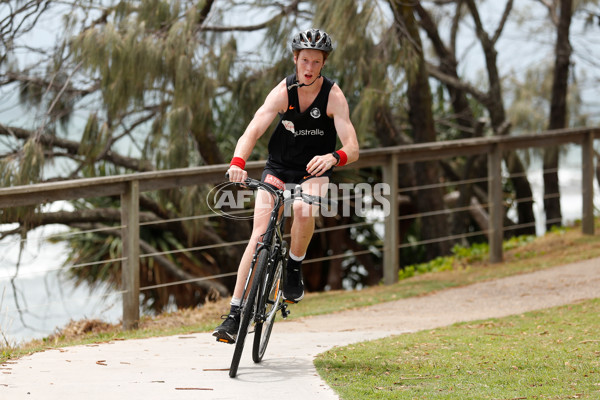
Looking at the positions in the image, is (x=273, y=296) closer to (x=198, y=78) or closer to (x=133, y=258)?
(x=133, y=258)

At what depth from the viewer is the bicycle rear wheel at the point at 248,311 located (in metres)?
3.87

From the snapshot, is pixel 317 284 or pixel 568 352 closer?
pixel 568 352

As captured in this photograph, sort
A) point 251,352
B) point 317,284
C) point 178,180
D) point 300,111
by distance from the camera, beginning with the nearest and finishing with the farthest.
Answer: point 300,111 < point 251,352 < point 178,180 < point 317,284

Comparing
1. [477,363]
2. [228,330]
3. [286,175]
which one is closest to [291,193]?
[286,175]

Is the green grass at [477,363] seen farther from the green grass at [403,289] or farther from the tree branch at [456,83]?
the tree branch at [456,83]

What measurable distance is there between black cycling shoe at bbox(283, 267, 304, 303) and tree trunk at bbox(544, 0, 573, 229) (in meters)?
7.63

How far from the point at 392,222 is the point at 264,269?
3549 millimetres

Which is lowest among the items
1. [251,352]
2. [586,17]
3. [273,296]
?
[251,352]

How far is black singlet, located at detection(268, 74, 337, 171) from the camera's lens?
4.28m

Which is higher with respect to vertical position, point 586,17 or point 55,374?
point 586,17

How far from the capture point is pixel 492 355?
4324 mm

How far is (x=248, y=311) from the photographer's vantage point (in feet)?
12.8

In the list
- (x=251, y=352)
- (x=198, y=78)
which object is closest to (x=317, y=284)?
(x=198, y=78)

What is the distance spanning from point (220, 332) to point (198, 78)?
434cm
